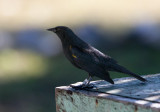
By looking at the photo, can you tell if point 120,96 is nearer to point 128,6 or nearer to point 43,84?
point 43,84

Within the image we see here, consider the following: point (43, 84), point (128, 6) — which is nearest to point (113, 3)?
point (128, 6)

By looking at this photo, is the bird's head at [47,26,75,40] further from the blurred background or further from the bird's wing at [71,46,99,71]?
the blurred background

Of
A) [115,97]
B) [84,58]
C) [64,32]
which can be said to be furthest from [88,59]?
[115,97]

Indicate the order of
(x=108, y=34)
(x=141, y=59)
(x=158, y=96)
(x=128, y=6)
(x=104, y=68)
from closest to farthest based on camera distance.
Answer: (x=158, y=96) < (x=104, y=68) < (x=141, y=59) < (x=108, y=34) < (x=128, y=6)

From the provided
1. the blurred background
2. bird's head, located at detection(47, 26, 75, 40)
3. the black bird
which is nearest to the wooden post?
the black bird

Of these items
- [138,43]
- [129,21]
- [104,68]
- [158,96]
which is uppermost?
[129,21]

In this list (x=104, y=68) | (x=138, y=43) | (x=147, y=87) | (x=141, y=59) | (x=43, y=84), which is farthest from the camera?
(x=138, y=43)

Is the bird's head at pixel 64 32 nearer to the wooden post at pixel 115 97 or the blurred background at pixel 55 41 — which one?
the wooden post at pixel 115 97
